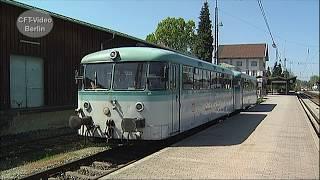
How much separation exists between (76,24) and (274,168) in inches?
496

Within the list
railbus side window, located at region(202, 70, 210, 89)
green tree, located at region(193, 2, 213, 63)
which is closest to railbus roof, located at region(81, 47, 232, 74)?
railbus side window, located at region(202, 70, 210, 89)

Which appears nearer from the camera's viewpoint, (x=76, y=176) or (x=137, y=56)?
(x=76, y=176)

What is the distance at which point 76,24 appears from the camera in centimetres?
1830

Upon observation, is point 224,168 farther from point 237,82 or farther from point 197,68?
point 237,82

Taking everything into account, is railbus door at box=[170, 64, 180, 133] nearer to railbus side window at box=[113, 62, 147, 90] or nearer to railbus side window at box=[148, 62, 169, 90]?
railbus side window at box=[148, 62, 169, 90]

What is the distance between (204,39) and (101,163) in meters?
63.8

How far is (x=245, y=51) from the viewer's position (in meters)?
105

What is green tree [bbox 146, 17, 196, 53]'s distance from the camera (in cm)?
7919

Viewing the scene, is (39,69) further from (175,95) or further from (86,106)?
(175,95)

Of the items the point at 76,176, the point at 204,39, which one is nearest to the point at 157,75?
the point at 76,176

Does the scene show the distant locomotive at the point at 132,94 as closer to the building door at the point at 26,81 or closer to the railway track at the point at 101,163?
the railway track at the point at 101,163

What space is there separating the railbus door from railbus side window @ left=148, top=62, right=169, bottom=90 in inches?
18.0

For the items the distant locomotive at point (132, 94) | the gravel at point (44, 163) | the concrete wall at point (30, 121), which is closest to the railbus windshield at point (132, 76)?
the distant locomotive at point (132, 94)

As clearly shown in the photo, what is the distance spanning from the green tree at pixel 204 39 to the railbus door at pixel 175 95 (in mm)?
57164
